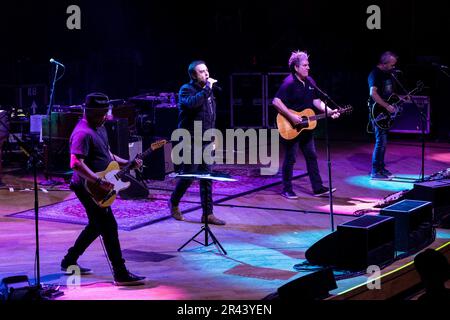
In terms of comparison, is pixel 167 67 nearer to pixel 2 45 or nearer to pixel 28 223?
pixel 2 45

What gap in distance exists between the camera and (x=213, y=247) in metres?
8.57

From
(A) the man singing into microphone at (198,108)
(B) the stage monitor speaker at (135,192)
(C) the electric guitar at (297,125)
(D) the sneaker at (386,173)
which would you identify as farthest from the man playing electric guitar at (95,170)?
(D) the sneaker at (386,173)

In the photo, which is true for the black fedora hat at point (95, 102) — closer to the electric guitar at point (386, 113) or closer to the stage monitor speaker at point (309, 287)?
the stage monitor speaker at point (309, 287)

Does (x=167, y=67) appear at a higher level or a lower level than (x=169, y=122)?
higher

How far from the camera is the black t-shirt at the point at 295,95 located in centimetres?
1093

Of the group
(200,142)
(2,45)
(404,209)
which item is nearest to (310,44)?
(2,45)

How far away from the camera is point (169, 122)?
13.9 m

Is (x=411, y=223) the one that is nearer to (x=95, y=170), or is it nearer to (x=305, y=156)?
(x=95, y=170)

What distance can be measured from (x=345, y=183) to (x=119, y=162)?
5.42 meters

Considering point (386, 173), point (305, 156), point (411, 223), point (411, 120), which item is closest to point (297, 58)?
point (305, 156)

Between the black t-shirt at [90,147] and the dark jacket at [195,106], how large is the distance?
2.23 metres

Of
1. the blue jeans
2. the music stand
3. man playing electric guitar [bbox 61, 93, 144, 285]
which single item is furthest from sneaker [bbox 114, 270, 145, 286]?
the blue jeans

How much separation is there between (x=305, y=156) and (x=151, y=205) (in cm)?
233

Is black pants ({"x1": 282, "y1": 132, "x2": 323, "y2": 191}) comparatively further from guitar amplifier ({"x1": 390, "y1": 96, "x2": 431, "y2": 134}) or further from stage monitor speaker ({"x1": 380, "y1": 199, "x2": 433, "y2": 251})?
guitar amplifier ({"x1": 390, "y1": 96, "x2": 431, "y2": 134})
